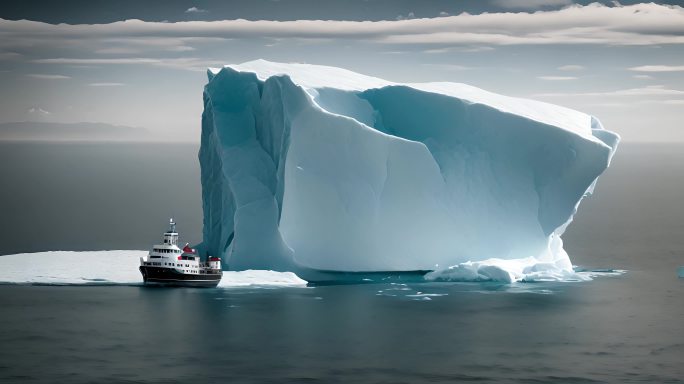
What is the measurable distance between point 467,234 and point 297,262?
4.07 metres

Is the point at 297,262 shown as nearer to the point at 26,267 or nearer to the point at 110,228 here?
the point at 26,267

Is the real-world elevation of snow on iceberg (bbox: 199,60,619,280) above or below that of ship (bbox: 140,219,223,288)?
above

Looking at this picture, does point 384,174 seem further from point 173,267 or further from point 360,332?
point 360,332

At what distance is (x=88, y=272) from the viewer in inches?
1184

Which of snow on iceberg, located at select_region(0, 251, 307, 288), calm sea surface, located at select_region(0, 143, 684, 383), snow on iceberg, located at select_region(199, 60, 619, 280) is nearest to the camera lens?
calm sea surface, located at select_region(0, 143, 684, 383)

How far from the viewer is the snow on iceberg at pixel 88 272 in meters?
29.2

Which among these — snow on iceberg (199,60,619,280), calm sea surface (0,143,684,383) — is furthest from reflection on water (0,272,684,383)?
snow on iceberg (199,60,619,280)

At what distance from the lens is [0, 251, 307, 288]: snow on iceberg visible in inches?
1148

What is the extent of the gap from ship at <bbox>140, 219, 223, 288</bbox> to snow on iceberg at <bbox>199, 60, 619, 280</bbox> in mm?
1281

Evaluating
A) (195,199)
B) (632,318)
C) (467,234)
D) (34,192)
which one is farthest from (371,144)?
(34,192)

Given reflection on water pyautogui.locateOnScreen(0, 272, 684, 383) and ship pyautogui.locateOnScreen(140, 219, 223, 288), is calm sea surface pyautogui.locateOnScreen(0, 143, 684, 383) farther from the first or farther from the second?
ship pyautogui.locateOnScreen(140, 219, 223, 288)

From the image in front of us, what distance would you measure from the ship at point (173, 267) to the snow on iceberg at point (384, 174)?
50.4 inches

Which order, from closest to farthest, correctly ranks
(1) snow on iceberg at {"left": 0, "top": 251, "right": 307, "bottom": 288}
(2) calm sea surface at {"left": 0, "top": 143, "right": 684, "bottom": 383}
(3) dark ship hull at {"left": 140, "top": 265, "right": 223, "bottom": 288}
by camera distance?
(2) calm sea surface at {"left": 0, "top": 143, "right": 684, "bottom": 383} < (3) dark ship hull at {"left": 140, "top": 265, "right": 223, "bottom": 288} < (1) snow on iceberg at {"left": 0, "top": 251, "right": 307, "bottom": 288}

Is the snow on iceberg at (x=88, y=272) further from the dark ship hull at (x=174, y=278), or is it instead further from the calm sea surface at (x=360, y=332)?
the calm sea surface at (x=360, y=332)
